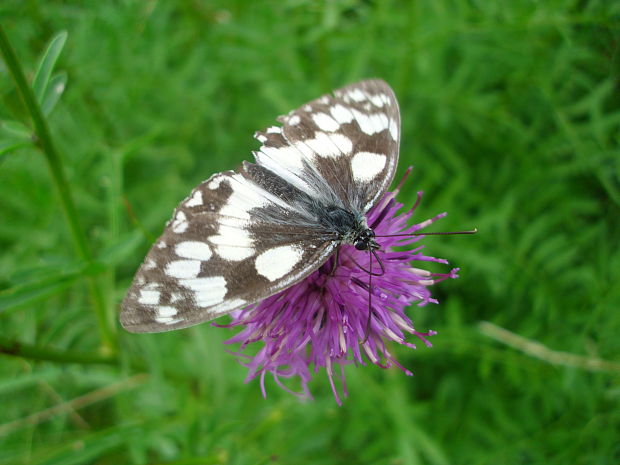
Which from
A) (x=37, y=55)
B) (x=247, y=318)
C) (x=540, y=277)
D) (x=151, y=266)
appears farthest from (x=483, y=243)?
(x=37, y=55)

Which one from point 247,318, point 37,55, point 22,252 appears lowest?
point 22,252

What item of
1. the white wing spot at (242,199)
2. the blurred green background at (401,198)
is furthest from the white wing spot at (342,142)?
the blurred green background at (401,198)

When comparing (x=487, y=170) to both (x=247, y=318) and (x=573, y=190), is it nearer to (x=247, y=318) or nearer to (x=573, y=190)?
(x=573, y=190)

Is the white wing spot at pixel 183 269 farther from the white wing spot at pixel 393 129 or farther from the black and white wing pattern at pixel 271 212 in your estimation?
the white wing spot at pixel 393 129

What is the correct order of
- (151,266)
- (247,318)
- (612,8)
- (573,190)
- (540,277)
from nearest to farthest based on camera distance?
(151,266) < (247,318) < (612,8) < (540,277) < (573,190)

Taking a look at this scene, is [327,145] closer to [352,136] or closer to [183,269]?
[352,136]

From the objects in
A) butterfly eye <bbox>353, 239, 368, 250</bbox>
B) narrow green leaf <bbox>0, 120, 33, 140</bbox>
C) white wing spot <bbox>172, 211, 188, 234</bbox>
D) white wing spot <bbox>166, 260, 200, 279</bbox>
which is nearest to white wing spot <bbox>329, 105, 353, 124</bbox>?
butterfly eye <bbox>353, 239, 368, 250</bbox>
